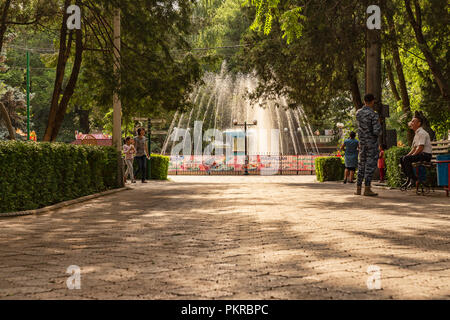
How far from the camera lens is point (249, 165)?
3481 centimetres

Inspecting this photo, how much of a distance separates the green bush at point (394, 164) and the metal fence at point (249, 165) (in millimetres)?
18102

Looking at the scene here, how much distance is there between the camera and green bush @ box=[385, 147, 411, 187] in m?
15.0

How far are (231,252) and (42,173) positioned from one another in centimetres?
634

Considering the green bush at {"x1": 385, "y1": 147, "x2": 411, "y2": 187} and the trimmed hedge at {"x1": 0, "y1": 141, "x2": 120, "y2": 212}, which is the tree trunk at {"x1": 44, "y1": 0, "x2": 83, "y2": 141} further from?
the green bush at {"x1": 385, "y1": 147, "x2": 411, "y2": 187}

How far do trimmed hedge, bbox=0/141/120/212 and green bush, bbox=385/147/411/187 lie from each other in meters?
8.13

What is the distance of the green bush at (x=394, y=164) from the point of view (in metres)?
15.0

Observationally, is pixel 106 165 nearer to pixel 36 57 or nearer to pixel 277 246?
pixel 277 246

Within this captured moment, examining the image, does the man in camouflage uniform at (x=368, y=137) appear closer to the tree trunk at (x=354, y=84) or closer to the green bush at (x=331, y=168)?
the tree trunk at (x=354, y=84)

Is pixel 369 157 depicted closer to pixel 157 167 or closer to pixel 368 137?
pixel 368 137

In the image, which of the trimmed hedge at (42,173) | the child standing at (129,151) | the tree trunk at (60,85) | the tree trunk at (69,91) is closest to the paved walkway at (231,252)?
the trimmed hedge at (42,173)

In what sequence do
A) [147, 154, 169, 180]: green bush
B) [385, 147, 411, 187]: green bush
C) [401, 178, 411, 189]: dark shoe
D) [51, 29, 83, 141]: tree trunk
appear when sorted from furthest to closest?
[147, 154, 169, 180]: green bush < [51, 29, 83, 141]: tree trunk < [385, 147, 411, 187]: green bush < [401, 178, 411, 189]: dark shoe

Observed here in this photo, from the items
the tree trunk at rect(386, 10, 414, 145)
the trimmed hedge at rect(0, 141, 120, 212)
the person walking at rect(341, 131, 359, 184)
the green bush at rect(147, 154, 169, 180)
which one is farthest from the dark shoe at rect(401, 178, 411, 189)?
the green bush at rect(147, 154, 169, 180)

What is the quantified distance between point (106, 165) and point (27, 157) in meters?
5.97

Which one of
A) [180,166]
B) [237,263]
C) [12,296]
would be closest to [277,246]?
[237,263]
